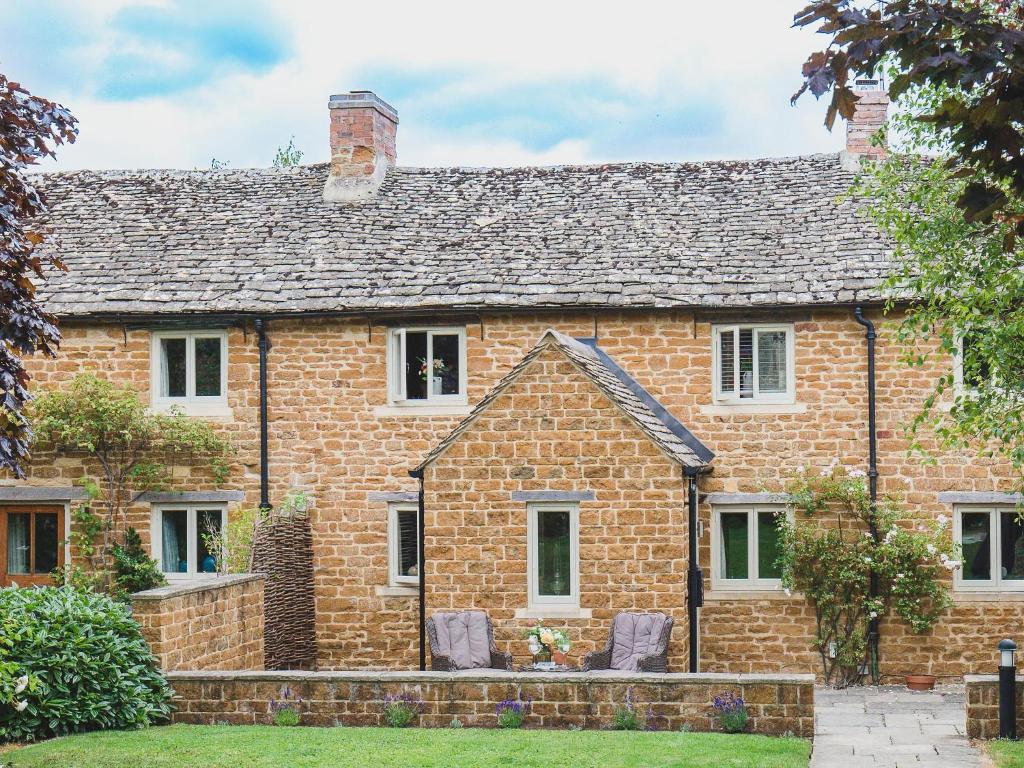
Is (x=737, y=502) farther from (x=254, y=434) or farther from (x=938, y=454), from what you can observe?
(x=254, y=434)

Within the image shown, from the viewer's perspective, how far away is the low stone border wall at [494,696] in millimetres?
13484

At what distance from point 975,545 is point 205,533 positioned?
11257 mm

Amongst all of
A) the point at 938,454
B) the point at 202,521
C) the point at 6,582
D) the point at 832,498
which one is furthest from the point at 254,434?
the point at 938,454

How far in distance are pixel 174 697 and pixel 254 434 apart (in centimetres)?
677

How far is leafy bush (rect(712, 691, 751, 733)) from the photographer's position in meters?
13.4

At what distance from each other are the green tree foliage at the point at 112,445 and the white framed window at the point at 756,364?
7.36m

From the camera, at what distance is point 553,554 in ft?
57.2

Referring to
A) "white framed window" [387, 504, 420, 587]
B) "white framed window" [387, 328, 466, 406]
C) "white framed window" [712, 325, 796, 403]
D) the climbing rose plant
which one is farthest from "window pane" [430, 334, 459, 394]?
the climbing rose plant

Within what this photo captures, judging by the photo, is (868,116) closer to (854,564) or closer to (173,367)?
(854,564)

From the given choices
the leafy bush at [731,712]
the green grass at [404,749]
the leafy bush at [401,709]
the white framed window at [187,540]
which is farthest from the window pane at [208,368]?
the leafy bush at [731,712]

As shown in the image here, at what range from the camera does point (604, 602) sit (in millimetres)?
16891

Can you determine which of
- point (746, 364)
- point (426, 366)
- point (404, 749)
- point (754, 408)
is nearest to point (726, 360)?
point (746, 364)

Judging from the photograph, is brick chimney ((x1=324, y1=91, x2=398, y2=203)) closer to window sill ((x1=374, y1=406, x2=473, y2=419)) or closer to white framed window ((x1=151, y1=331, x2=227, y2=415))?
white framed window ((x1=151, y1=331, x2=227, y2=415))

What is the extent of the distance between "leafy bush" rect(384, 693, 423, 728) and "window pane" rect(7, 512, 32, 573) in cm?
942
